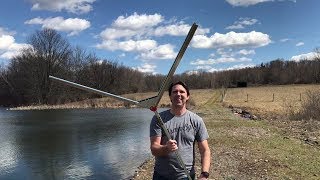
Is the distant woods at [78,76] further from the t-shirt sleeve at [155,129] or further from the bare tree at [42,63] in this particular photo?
the t-shirt sleeve at [155,129]

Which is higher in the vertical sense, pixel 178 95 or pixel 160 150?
pixel 178 95

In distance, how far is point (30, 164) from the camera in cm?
1805

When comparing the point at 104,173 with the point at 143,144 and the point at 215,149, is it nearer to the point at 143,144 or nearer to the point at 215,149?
the point at 215,149

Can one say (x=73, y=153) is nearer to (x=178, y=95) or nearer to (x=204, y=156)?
(x=204, y=156)

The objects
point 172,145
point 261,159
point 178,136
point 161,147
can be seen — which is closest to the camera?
point 172,145

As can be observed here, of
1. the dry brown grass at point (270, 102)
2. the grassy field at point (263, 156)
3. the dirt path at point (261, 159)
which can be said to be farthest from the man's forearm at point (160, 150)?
Result: the dry brown grass at point (270, 102)

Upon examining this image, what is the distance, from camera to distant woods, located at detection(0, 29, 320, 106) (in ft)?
272

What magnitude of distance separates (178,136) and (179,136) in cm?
1

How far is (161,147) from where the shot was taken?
452 cm

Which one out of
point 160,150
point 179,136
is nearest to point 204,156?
point 179,136

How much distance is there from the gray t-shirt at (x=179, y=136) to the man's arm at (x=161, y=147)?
0.06 metres

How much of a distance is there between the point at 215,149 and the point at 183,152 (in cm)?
1228

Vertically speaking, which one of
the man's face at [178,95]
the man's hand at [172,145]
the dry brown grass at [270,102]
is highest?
the man's face at [178,95]

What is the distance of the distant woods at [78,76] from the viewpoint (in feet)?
272
